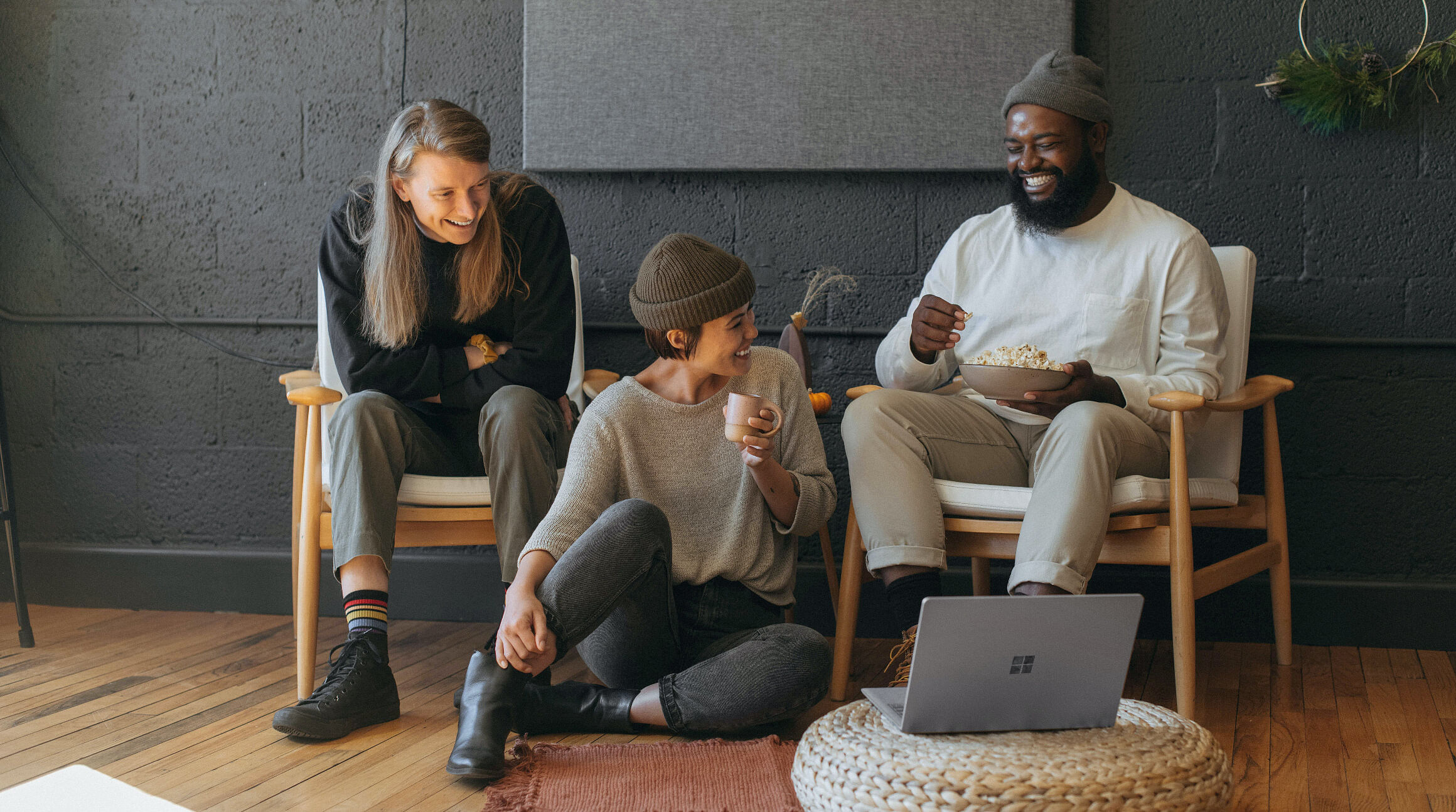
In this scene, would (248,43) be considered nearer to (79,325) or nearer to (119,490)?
(79,325)

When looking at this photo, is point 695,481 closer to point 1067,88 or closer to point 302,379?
point 302,379

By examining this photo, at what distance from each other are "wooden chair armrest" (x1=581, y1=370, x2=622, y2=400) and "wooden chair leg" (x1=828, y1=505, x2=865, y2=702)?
1.86 ft

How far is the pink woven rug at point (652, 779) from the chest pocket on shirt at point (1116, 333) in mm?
1006

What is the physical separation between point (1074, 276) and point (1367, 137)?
34.3 inches

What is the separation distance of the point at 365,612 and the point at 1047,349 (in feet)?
4.58

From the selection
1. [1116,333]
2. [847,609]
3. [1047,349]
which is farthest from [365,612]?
[1116,333]

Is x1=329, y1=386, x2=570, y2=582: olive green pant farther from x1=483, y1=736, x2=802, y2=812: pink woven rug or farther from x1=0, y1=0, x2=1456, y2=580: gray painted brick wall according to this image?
x1=0, y1=0, x2=1456, y2=580: gray painted brick wall

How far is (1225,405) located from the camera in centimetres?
204

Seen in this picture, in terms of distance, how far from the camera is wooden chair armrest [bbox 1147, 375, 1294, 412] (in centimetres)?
190

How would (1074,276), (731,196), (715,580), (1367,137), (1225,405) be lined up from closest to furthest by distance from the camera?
(715,580)
(1225,405)
(1074,276)
(1367,137)
(731,196)

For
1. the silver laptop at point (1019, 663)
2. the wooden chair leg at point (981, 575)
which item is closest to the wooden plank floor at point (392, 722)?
the wooden chair leg at point (981, 575)

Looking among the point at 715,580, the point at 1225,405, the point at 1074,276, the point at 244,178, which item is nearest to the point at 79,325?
the point at 244,178

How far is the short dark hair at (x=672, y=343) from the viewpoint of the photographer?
1.77 meters

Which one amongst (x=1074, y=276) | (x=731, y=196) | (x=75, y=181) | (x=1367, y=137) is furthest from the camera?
(x=75, y=181)
